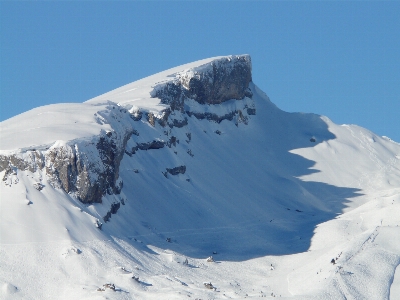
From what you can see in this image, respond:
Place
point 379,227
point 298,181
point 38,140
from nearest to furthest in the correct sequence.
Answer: point 38,140 < point 379,227 < point 298,181

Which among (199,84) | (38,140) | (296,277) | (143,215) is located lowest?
(296,277)

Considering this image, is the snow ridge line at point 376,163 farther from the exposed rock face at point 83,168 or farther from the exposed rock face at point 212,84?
the exposed rock face at point 83,168

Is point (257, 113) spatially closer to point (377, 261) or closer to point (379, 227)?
point (379, 227)

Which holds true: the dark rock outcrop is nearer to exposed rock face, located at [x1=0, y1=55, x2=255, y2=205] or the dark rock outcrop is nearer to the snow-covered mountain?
exposed rock face, located at [x1=0, y1=55, x2=255, y2=205]

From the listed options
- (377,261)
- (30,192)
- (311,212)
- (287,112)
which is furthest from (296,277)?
(287,112)

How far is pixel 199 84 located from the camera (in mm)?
76562

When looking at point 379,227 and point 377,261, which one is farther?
point 379,227

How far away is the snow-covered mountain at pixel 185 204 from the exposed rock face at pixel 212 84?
0.69ft

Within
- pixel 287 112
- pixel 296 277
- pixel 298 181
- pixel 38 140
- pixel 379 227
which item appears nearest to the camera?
pixel 296 277

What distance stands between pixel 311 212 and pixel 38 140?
30318mm

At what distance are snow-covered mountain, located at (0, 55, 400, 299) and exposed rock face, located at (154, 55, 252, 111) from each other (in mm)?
210

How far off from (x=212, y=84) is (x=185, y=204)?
84.7 feet

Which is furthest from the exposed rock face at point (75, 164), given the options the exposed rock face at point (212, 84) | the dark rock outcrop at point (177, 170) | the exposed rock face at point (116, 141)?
the exposed rock face at point (212, 84)

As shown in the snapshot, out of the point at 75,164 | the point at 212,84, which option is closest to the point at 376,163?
the point at 212,84
